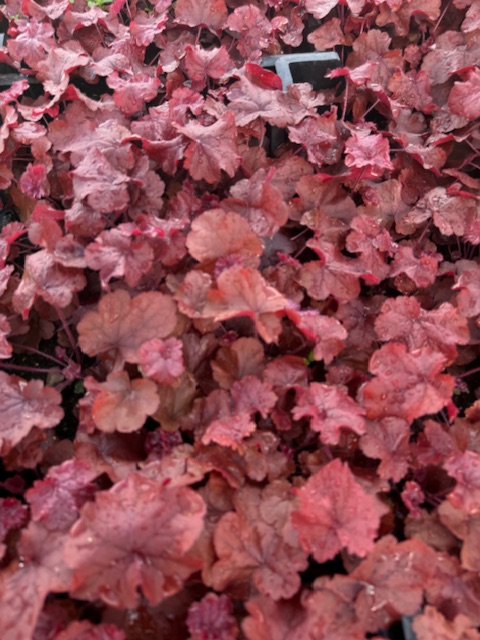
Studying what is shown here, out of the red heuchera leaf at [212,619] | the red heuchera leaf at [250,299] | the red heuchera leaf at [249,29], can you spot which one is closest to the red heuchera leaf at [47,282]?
the red heuchera leaf at [250,299]

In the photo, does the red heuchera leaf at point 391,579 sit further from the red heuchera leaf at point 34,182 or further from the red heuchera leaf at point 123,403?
the red heuchera leaf at point 34,182

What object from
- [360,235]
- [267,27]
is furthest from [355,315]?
[267,27]

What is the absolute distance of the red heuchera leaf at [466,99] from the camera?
6.63ft

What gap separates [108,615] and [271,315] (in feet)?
2.64

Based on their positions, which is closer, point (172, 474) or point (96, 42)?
point (172, 474)

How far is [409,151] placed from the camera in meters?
2.09

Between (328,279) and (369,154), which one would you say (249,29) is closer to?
(369,154)

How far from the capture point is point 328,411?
1428 millimetres

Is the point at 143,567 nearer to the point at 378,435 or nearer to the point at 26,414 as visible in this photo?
the point at 26,414

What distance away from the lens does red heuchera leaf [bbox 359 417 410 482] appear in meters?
1.41

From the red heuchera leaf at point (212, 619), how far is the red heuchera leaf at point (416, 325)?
88 cm

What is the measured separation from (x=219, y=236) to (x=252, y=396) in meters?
0.47

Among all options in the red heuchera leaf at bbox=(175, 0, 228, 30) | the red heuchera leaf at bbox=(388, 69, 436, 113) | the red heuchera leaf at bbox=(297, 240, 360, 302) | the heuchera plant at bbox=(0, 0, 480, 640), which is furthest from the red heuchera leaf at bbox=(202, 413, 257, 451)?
the red heuchera leaf at bbox=(175, 0, 228, 30)

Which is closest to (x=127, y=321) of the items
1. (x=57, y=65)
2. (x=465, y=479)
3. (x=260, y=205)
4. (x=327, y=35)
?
(x=260, y=205)
